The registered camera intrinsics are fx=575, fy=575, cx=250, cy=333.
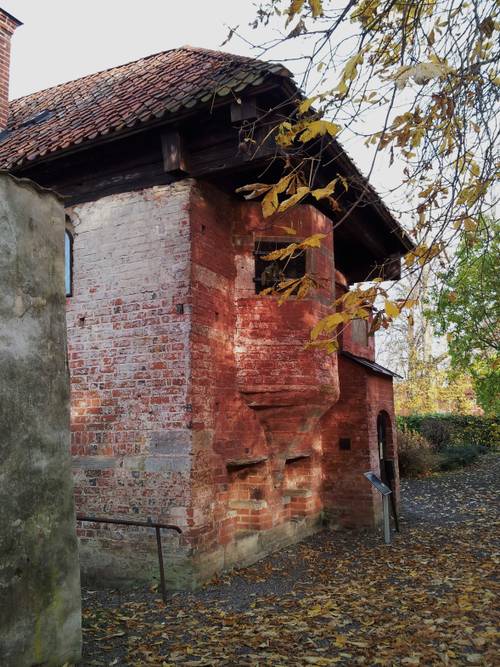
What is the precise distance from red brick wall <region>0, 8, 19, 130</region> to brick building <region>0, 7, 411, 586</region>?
7.44ft

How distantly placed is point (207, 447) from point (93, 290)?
2563mm

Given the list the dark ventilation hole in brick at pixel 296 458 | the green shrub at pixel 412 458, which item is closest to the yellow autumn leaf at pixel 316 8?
the dark ventilation hole in brick at pixel 296 458

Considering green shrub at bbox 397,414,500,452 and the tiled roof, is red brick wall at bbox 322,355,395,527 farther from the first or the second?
green shrub at bbox 397,414,500,452

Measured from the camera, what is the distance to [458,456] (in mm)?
19438

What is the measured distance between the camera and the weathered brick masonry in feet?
22.4

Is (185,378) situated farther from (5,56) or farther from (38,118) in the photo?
(5,56)

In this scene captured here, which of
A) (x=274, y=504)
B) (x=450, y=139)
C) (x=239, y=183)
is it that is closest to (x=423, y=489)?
(x=274, y=504)

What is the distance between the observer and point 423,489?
15.6m

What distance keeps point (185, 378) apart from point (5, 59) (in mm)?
8112

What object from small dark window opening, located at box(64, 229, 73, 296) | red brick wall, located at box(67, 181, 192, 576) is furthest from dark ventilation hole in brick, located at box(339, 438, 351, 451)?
small dark window opening, located at box(64, 229, 73, 296)

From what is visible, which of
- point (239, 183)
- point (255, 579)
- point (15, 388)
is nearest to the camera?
point (15, 388)

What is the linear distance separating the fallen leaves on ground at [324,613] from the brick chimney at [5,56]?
858 cm

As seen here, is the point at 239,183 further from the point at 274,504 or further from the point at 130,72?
the point at 274,504

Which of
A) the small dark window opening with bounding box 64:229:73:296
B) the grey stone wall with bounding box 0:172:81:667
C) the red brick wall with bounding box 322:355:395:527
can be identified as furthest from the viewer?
the red brick wall with bounding box 322:355:395:527
